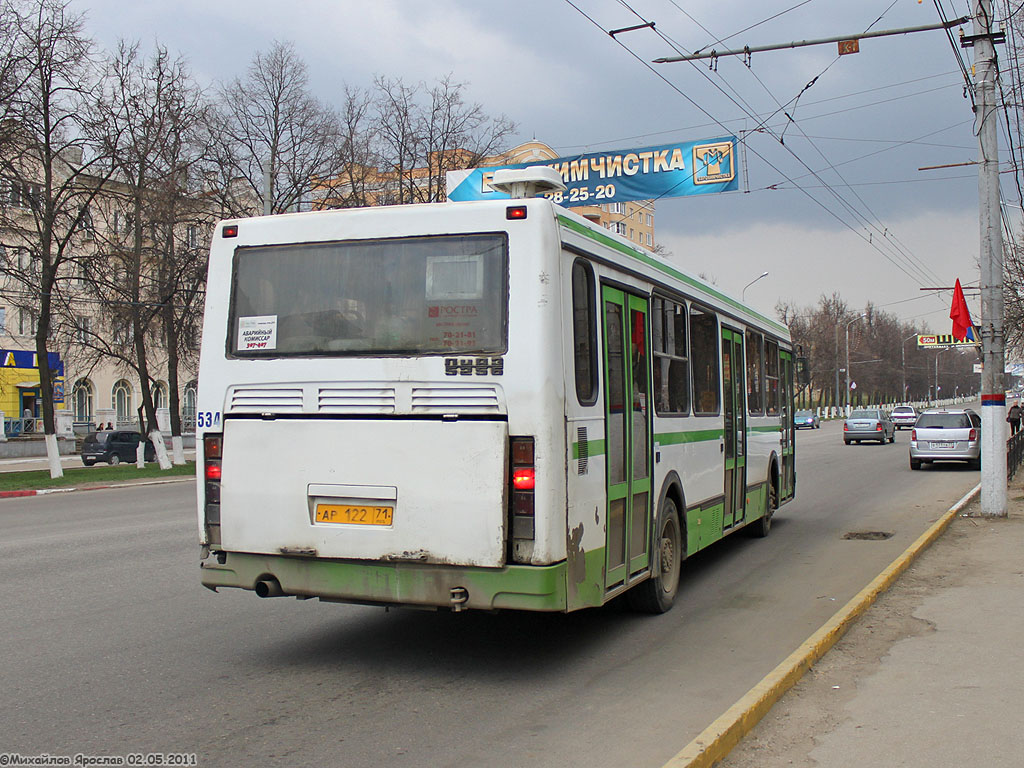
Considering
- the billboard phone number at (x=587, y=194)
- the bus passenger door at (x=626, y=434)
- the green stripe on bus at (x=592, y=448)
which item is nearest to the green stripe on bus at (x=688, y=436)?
the bus passenger door at (x=626, y=434)

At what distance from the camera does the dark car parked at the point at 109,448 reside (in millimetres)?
40438

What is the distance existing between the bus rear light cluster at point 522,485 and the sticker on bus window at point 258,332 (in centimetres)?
187

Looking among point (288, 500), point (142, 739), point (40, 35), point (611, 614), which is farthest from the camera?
point (40, 35)

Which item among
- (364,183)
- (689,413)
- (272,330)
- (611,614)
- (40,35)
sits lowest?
(611,614)

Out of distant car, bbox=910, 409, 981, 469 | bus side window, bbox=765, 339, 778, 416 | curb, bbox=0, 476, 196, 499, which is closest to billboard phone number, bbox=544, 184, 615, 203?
distant car, bbox=910, 409, 981, 469

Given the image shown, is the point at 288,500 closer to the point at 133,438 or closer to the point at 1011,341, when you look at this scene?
the point at 1011,341

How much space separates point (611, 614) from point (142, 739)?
4.25 metres

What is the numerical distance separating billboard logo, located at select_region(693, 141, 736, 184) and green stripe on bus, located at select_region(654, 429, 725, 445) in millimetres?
16186

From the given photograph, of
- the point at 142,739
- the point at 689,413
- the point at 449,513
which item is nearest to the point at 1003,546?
the point at 689,413

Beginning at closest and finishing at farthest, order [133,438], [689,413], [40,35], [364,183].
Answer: [689,413] < [40,35] < [364,183] < [133,438]

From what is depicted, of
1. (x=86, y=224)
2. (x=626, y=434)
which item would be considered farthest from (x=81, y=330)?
(x=626, y=434)

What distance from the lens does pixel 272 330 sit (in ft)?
21.7

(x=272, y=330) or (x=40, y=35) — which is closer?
(x=272, y=330)

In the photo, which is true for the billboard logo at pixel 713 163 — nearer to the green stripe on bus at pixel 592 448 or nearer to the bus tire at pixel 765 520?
the bus tire at pixel 765 520
